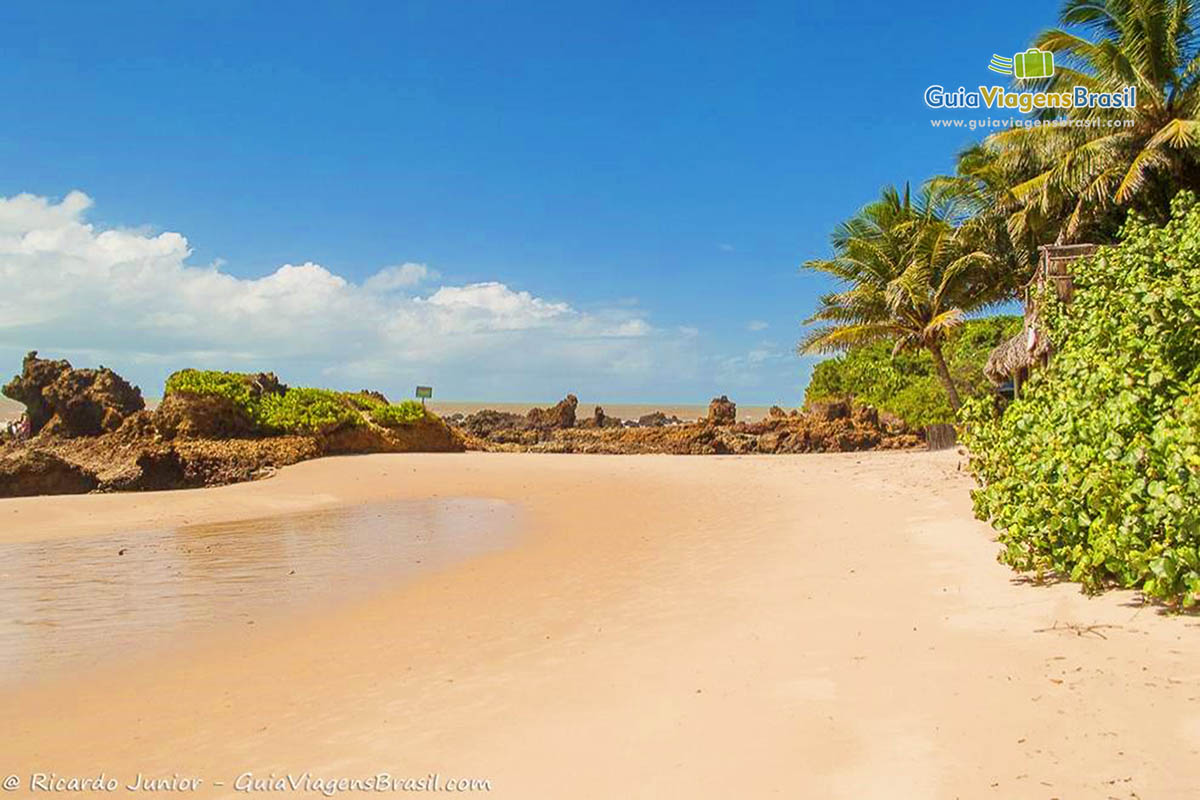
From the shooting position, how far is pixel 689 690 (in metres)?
4.60

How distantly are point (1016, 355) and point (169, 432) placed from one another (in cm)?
1970

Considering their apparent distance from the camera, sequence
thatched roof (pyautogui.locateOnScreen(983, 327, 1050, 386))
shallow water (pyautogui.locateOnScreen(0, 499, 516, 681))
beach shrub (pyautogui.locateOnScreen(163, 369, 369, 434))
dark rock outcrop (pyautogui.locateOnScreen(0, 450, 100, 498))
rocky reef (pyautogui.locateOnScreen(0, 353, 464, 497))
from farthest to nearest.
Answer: beach shrub (pyautogui.locateOnScreen(163, 369, 369, 434)), rocky reef (pyautogui.locateOnScreen(0, 353, 464, 497)), dark rock outcrop (pyautogui.locateOnScreen(0, 450, 100, 498)), thatched roof (pyautogui.locateOnScreen(983, 327, 1050, 386)), shallow water (pyautogui.locateOnScreen(0, 499, 516, 681))

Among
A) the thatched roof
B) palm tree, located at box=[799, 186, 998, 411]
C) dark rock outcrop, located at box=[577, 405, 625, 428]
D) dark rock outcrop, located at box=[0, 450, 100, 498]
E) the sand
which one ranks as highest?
palm tree, located at box=[799, 186, 998, 411]

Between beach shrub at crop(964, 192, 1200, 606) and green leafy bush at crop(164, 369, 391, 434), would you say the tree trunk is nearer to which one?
beach shrub at crop(964, 192, 1200, 606)

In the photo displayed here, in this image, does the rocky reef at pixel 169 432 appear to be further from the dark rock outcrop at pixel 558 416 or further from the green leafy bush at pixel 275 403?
the dark rock outcrop at pixel 558 416

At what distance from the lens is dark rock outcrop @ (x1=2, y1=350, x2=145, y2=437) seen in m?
20.0

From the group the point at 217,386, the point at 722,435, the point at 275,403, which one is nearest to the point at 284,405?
the point at 275,403

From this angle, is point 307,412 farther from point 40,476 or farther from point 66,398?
point 40,476

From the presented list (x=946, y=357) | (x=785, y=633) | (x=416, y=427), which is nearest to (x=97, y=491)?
(x=416, y=427)

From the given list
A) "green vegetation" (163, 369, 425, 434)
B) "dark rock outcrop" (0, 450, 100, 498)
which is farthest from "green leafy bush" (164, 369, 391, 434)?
"dark rock outcrop" (0, 450, 100, 498)

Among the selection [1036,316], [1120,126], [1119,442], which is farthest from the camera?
[1120,126]

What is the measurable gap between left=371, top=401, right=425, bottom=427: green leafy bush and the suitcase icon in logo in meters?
19.5

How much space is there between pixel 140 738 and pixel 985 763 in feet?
14.1

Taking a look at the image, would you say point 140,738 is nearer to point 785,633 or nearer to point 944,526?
point 785,633
